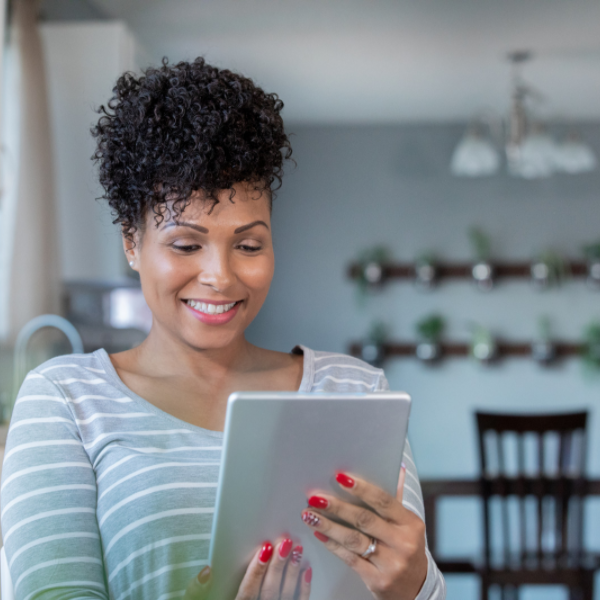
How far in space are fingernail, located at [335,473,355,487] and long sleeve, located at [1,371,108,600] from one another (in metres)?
0.31

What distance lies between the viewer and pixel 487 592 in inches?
86.1

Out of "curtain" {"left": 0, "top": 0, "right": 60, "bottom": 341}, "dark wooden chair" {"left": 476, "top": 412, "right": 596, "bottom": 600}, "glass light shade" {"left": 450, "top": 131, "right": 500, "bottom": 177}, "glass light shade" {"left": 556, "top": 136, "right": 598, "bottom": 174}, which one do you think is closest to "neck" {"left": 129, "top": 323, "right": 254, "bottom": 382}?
"curtain" {"left": 0, "top": 0, "right": 60, "bottom": 341}

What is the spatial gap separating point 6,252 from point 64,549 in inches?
57.9

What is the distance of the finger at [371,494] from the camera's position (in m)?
0.71

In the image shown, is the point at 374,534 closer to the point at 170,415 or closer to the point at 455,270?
the point at 170,415

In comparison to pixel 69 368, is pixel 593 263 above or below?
below

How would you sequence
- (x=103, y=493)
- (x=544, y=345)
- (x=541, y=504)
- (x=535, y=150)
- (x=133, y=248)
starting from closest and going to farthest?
1. (x=103, y=493)
2. (x=133, y=248)
3. (x=541, y=504)
4. (x=535, y=150)
5. (x=544, y=345)

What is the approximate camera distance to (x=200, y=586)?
0.74 metres

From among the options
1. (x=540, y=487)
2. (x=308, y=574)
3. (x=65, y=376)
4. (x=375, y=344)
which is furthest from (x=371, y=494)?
(x=375, y=344)

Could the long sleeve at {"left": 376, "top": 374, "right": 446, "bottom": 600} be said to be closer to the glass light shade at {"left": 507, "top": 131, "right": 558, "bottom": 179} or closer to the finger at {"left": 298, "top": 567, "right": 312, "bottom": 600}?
the finger at {"left": 298, "top": 567, "right": 312, "bottom": 600}

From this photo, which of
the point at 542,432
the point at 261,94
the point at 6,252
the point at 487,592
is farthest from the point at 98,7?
the point at 487,592

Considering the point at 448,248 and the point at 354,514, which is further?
the point at 448,248

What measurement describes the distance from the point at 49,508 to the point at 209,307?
0.99 feet

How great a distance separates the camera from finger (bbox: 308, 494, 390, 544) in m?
0.71
